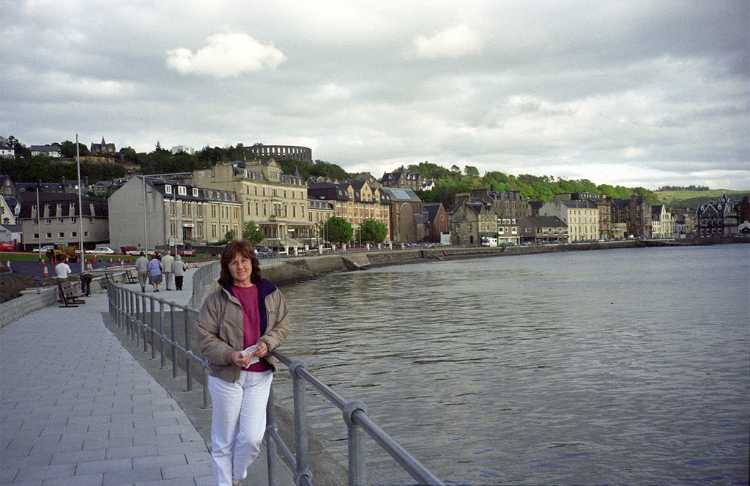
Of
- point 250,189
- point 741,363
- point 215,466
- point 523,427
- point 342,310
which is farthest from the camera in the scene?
point 250,189

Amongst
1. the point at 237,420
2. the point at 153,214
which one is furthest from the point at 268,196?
the point at 237,420

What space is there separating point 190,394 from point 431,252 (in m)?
119

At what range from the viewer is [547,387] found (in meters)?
17.7

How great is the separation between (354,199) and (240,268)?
137m

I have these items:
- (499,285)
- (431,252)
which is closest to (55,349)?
(499,285)

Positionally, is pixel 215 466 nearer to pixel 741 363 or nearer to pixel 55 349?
pixel 55 349

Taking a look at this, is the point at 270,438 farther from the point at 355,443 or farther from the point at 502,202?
the point at 502,202

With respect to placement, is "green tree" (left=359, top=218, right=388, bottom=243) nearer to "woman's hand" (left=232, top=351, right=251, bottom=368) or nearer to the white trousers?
the white trousers

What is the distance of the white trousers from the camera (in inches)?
225

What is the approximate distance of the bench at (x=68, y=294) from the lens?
27.3 metres

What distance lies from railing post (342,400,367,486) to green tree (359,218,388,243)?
433 ft

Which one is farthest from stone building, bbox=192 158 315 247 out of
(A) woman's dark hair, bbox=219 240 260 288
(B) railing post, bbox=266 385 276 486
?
(A) woman's dark hair, bbox=219 240 260 288

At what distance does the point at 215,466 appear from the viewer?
5.90 m

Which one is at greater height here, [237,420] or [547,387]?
[237,420]
